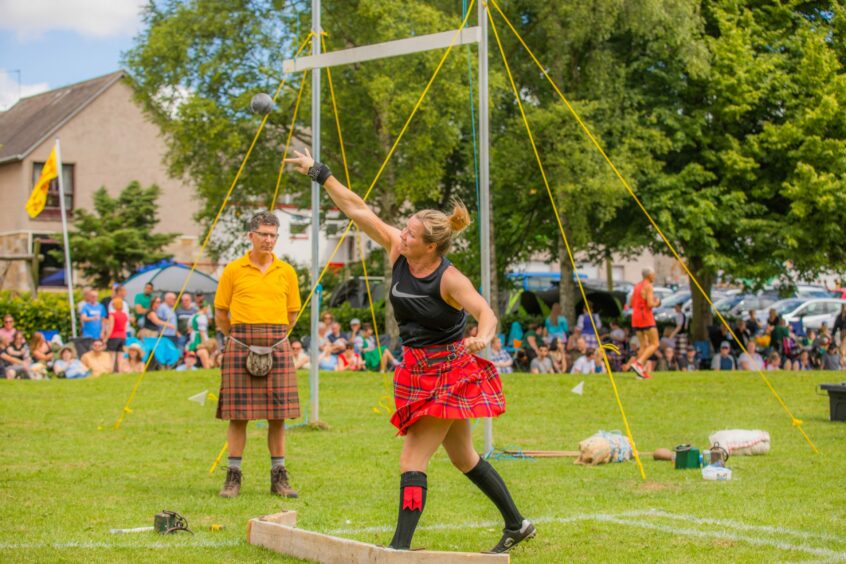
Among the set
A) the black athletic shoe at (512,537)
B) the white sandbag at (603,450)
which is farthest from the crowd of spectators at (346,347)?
the black athletic shoe at (512,537)

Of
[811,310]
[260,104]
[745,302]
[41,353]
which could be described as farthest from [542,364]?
[745,302]

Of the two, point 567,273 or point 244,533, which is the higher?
point 567,273

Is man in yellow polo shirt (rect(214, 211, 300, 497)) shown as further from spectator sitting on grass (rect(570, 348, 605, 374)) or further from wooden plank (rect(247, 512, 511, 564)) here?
spectator sitting on grass (rect(570, 348, 605, 374))

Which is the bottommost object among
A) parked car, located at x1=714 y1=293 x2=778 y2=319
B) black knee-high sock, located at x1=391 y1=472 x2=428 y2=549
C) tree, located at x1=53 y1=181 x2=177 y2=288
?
black knee-high sock, located at x1=391 y1=472 x2=428 y2=549

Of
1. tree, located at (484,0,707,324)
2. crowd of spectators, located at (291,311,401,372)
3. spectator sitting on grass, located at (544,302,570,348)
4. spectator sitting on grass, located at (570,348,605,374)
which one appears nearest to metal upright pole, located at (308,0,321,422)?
crowd of spectators, located at (291,311,401,372)

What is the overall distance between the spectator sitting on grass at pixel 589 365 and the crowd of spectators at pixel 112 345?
5.95 metres

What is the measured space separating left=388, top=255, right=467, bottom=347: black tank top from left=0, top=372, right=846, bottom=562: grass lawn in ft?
3.69

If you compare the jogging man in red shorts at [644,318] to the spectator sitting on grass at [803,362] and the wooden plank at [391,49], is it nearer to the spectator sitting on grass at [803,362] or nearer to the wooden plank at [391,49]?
the spectator sitting on grass at [803,362]

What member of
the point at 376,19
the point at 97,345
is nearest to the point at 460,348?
the point at 97,345

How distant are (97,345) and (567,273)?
32.9ft

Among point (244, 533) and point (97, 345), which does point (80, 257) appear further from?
point (244, 533)

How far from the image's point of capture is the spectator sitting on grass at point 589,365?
1800cm

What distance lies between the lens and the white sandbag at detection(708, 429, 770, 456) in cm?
888

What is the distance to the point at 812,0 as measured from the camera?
22172 millimetres
